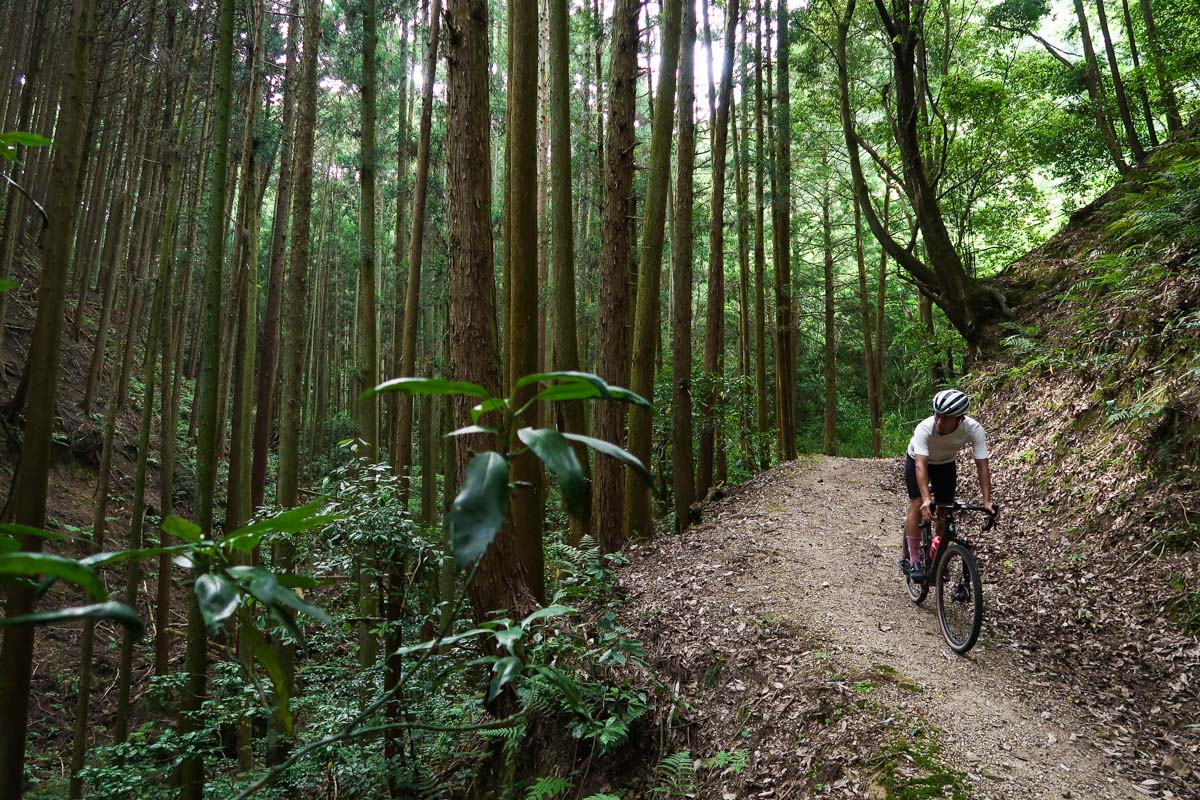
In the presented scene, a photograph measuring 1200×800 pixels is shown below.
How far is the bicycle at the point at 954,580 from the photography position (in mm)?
4547

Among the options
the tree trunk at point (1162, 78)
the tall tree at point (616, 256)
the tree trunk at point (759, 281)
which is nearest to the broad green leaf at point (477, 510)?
the tall tree at point (616, 256)

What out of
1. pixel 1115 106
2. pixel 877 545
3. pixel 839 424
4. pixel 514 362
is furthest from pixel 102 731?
pixel 839 424

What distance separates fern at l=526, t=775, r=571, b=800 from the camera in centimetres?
398

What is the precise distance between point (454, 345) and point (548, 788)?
117 inches

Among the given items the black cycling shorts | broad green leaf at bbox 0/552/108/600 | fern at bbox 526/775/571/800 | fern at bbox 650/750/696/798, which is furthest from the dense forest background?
the black cycling shorts

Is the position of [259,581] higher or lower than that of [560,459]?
lower

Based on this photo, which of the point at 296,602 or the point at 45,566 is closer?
the point at 45,566

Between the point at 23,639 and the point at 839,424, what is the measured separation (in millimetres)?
24088

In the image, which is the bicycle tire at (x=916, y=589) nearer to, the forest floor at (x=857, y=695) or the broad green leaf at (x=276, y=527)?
the forest floor at (x=857, y=695)

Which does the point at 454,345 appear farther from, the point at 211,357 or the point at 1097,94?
the point at 1097,94

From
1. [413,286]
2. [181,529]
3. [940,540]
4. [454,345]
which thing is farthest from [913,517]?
[413,286]

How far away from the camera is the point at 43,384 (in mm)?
2969

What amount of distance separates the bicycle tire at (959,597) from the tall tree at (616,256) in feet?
13.5

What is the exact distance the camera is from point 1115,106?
41.5 feet
